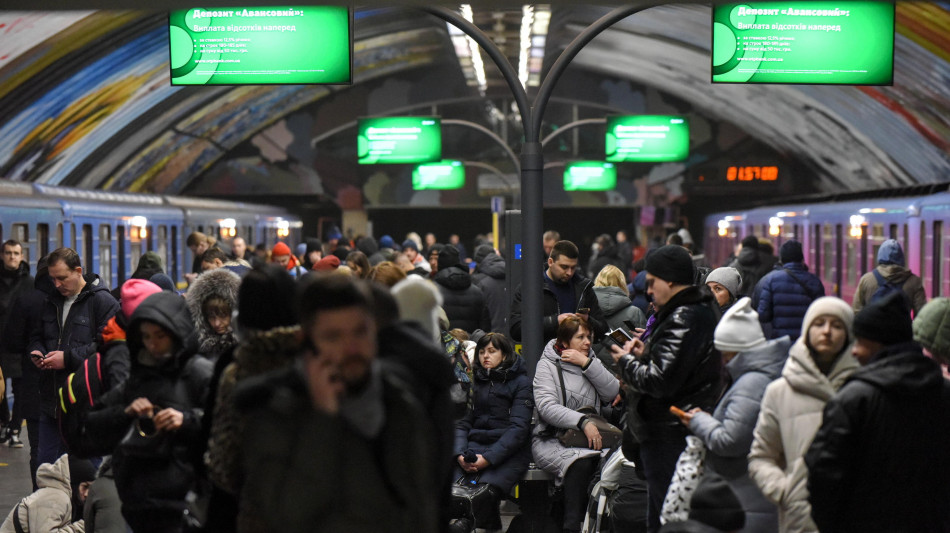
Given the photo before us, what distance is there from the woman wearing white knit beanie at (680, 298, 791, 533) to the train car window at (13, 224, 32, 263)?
1051 cm

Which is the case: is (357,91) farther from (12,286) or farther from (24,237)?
(12,286)

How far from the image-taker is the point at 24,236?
13781 millimetres

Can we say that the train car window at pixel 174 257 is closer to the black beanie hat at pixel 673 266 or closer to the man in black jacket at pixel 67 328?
the man in black jacket at pixel 67 328

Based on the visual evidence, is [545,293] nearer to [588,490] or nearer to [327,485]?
[588,490]

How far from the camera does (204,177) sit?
1339 inches

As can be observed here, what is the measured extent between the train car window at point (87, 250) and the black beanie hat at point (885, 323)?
13.5m

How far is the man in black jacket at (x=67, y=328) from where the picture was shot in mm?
7629

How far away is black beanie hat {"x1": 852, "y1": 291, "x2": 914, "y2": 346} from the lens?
4246 mm

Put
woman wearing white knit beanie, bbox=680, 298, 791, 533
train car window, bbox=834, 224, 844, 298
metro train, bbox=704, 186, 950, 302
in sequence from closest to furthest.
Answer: woman wearing white knit beanie, bbox=680, 298, 791, 533
metro train, bbox=704, 186, 950, 302
train car window, bbox=834, 224, 844, 298

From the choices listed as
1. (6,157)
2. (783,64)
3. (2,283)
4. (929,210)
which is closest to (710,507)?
(783,64)

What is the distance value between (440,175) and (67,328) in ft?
67.6

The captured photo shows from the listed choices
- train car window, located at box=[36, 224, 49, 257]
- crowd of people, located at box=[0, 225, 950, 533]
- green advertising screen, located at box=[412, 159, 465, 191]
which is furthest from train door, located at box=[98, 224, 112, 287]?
green advertising screen, located at box=[412, 159, 465, 191]

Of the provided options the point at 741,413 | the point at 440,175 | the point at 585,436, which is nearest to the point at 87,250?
the point at 585,436

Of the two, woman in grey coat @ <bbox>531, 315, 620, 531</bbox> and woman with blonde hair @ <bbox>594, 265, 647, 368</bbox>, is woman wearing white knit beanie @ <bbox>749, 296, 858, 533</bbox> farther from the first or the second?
woman with blonde hair @ <bbox>594, 265, 647, 368</bbox>
